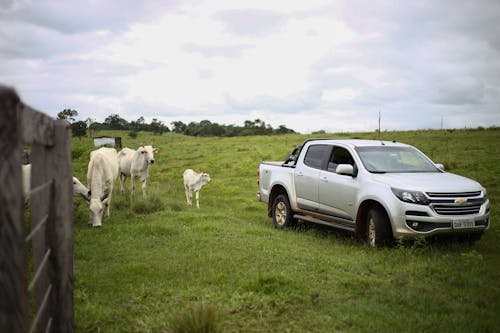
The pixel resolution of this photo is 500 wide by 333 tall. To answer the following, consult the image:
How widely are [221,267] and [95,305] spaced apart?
2.18 meters

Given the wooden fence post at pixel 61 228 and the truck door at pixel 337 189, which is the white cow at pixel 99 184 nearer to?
the truck door at pixel 337 189

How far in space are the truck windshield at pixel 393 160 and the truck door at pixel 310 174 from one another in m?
1.01

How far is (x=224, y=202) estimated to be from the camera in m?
18.2

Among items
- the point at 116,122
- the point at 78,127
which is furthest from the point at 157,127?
the point at 78,127

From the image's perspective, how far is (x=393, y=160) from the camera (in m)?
10.5

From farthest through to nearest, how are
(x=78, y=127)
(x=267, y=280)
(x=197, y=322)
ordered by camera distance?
(x=78, y=127)
(x=267, y=280)
(x=197, y=322)

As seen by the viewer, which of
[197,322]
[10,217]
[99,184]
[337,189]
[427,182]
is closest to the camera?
[10,217]

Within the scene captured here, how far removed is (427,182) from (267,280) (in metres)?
4.16

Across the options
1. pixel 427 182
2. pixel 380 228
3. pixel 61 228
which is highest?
pixel 61 228

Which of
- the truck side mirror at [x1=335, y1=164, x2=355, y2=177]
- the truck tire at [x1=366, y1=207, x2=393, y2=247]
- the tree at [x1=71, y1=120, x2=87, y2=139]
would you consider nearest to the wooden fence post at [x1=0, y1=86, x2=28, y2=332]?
the truck tire at [x1=366, y1=207, x2=393, y2=247]

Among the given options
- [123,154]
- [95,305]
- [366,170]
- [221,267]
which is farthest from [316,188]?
[123,154]

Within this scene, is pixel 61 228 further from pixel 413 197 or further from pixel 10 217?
pixel 413 197

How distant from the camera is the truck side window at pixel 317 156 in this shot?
1122cm

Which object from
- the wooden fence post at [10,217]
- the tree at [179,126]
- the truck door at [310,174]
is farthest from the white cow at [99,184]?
the tree at [179,126]
